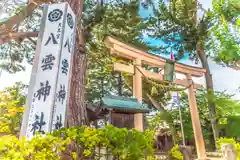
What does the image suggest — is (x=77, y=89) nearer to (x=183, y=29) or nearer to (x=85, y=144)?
(x=85, y=144)

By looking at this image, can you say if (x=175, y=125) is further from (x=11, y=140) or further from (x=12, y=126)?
(x=11, y=140)

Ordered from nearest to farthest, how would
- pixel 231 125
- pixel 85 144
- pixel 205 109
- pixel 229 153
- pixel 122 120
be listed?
pixel 85 144
pixel 229 153
pixel 122 120
pixel 231 125
pixel 205 109

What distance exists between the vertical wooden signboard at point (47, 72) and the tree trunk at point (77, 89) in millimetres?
509

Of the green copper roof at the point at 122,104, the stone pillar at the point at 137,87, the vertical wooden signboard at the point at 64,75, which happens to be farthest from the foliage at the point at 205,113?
the vertical wooden signboard at the point at 64,75

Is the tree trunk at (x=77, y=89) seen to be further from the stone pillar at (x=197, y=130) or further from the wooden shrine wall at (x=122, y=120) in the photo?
the stone pillar at (x=197, y=130)

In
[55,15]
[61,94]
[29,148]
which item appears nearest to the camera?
[29,148]

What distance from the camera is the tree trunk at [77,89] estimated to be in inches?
131

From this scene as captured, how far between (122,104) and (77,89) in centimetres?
324

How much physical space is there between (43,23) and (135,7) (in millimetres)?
5435

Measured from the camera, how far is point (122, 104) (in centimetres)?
661

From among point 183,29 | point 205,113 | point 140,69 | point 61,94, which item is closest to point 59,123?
point 61,94

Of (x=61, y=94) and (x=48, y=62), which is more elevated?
(x=48, y=62)

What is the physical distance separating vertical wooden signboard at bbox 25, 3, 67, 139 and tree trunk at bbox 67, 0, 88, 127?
0.51 m

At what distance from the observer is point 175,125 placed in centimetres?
1432
